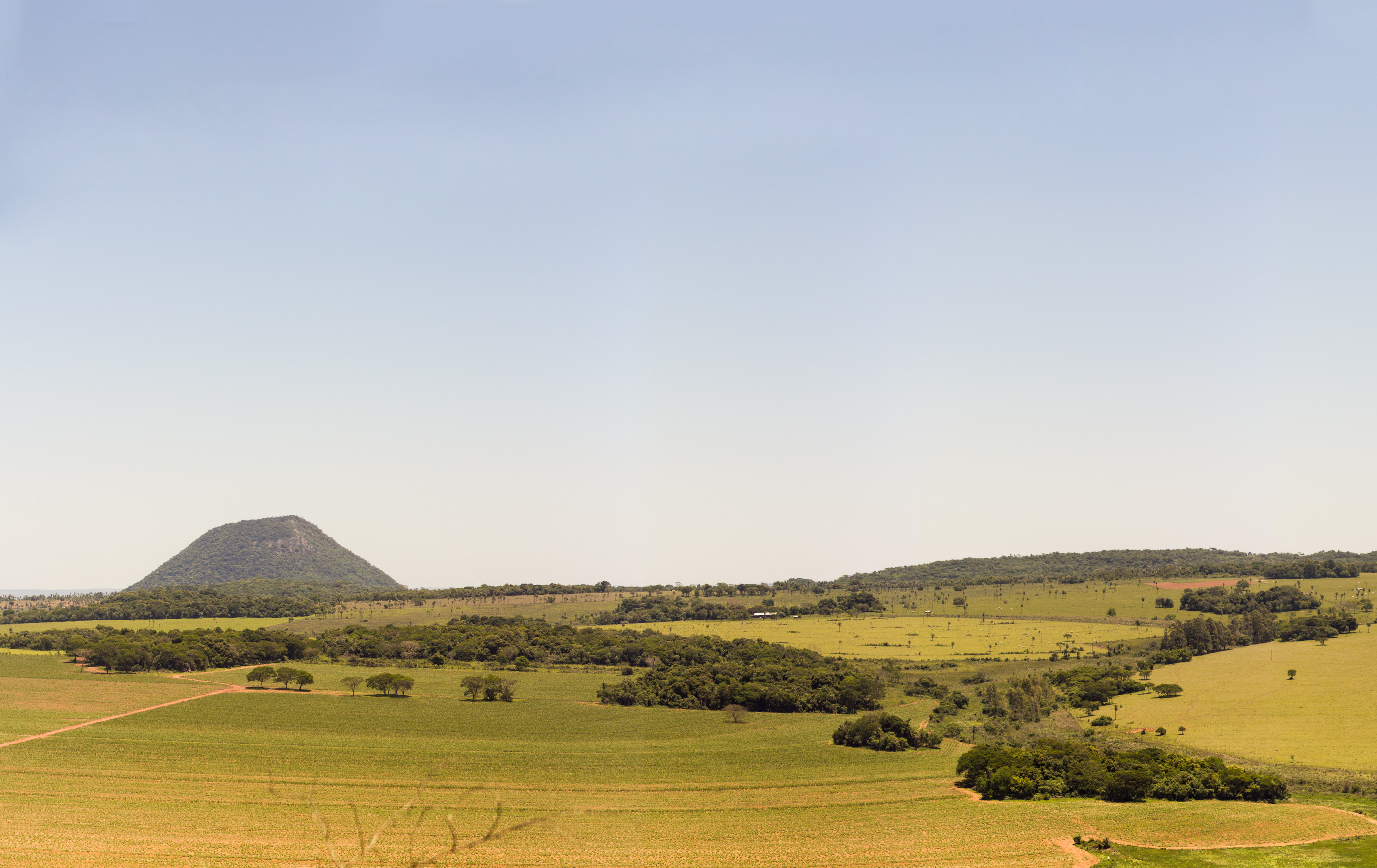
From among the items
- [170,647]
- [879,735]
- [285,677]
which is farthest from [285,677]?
[879,735]

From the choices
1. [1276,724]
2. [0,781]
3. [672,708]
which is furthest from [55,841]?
[1276,724]

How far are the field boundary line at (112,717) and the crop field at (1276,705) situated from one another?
4690 inches

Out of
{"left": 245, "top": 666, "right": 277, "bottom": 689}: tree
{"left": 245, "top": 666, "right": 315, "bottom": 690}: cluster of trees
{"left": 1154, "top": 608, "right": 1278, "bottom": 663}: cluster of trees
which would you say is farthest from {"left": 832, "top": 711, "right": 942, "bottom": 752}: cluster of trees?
{"left": 245, "top": 666, "right": 277, "bottom": 689}: tree

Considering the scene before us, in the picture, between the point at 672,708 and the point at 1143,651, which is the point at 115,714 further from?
the point at 1143,651

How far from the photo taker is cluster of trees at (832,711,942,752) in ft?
322

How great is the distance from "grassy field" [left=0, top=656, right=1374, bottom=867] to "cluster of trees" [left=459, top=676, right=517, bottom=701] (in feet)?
49.4

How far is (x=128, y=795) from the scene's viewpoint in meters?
71.1

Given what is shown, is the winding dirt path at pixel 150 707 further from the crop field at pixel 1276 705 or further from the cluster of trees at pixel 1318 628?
the cluster of trees at pixel 1318 628

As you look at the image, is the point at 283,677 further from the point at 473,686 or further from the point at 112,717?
the point at 473,686

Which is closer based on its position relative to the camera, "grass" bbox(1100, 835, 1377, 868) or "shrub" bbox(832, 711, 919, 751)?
"grass" bbox(1100, 835, 1377, 868)

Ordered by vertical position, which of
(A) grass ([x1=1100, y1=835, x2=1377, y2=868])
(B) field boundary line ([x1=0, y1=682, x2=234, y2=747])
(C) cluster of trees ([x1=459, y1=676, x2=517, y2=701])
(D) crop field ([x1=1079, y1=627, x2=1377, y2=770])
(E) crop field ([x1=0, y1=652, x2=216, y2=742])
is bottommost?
(D) crop field ([x1=1079, y1=627, x2=1377, y2=770])

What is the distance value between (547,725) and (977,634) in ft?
404

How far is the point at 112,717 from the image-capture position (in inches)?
4063

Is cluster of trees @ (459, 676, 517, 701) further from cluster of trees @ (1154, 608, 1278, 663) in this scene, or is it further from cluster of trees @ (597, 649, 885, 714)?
cluster of trees @ (1154, 608, 1278, 663)
